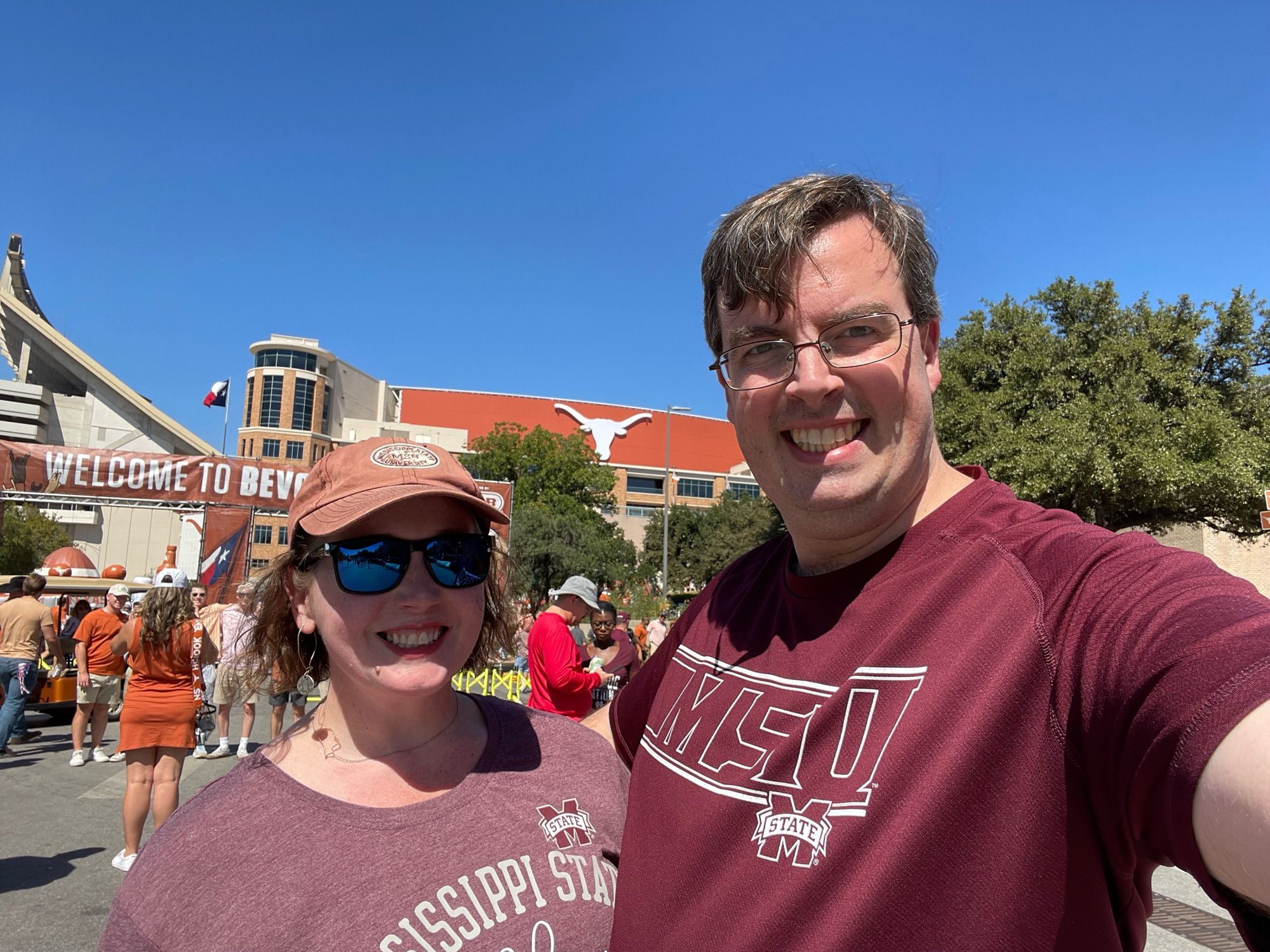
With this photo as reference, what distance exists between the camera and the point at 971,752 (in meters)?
1.17

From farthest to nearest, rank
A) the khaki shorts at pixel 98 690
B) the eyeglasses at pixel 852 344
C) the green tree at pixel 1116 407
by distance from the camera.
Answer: the green tree at pixel 1116 407 < the khaki shorts at pixel 98 690 < the eyeglasses at pixel 852 344

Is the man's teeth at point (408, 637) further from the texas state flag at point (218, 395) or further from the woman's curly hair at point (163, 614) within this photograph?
the texas state flag at point (218, 395)

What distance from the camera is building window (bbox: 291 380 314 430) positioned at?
7506cm

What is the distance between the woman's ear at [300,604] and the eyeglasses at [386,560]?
88mm

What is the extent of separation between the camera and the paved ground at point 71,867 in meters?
4.58

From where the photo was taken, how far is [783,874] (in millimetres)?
1295

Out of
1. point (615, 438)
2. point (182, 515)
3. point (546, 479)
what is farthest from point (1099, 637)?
point (615, 438)

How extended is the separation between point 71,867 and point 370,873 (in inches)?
228

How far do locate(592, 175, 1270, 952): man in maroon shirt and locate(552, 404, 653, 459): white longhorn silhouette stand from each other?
261 ft

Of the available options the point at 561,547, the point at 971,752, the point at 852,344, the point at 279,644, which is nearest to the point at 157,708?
the point at 279,644

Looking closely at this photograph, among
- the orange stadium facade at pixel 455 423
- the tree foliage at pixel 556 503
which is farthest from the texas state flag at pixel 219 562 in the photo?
the orange stadium facade at pixel 455 423

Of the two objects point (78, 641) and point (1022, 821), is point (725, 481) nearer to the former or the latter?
point (78, 641)

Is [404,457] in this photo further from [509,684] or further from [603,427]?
[603,427]

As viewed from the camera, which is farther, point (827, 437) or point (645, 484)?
point (645, 484)
